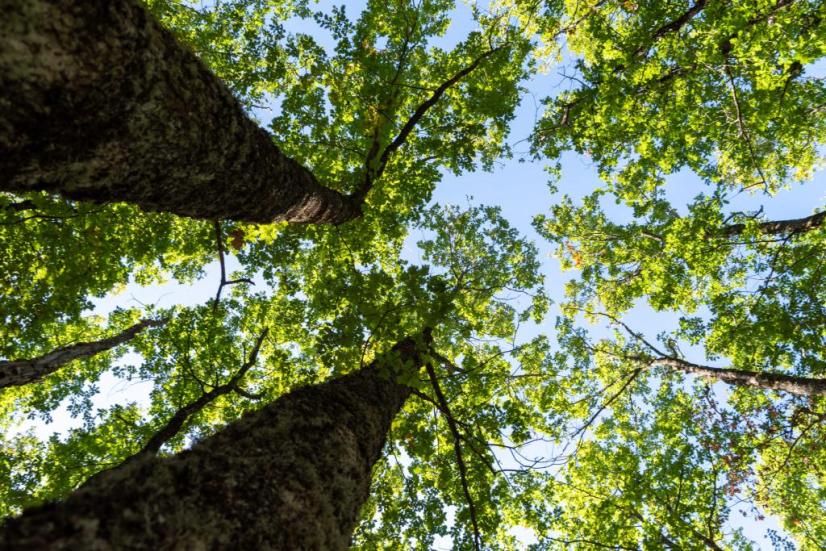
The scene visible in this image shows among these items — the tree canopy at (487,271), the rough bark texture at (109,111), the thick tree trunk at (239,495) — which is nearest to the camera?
the thick tree trunk at (239,495)

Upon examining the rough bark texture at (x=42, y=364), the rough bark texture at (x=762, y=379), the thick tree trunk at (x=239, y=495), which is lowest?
the thick tree trunk at (x=239, y=495)

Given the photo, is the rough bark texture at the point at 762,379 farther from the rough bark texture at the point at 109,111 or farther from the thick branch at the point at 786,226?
the rough bark texture at the point at 109,111

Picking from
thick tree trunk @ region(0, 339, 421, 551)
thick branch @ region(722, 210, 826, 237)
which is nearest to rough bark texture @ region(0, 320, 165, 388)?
thick tree trunk @ region(0, 339, 421, 551)

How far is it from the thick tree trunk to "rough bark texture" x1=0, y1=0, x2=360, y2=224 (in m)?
1.33

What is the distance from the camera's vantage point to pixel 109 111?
1.71 m

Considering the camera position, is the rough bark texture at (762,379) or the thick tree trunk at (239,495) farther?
the rough bark texture at (762,379)

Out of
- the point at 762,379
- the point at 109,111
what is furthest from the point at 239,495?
the point at 762,379

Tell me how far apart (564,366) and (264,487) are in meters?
10.5

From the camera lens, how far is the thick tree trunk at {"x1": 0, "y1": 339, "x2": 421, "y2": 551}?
1057 millimetres

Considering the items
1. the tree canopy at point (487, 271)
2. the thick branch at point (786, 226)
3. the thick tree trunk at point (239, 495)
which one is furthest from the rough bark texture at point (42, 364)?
the thick branch at point (786, 226)

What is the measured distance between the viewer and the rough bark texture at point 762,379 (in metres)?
7.48

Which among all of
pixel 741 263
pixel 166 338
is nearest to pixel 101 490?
pixel 166 338

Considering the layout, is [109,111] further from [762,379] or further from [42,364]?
[762,379]

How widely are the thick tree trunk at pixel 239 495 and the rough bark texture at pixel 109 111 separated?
1333 millimetres
